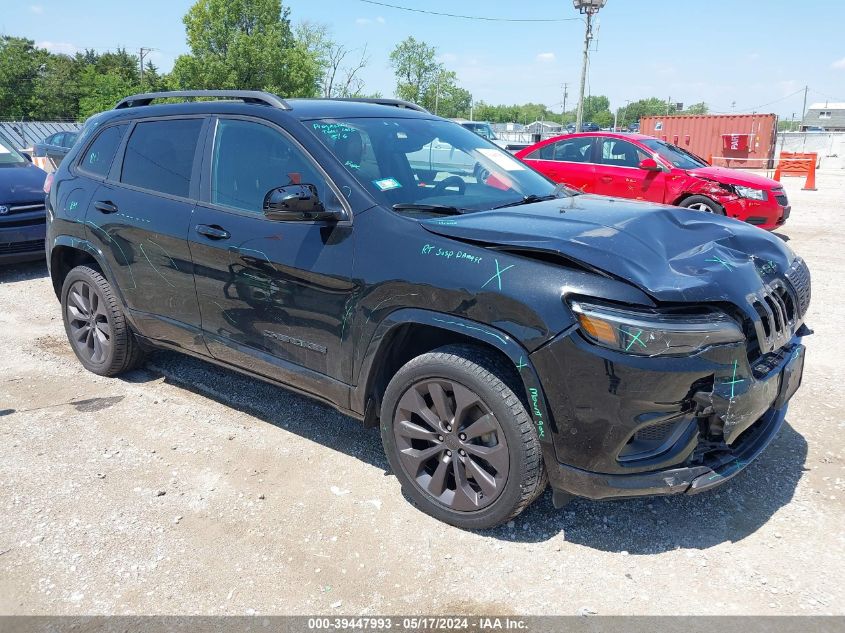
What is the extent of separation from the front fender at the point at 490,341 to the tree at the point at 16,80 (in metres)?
61.0

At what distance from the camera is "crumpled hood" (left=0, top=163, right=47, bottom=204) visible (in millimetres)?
7652

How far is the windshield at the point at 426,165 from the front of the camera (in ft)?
10.8

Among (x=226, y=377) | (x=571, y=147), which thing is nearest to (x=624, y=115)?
(x=571, y=147)

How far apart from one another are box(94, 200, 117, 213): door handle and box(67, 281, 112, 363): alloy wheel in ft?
1.94

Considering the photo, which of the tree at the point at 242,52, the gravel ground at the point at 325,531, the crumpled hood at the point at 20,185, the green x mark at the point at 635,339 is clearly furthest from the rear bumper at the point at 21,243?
the tree at the point at 242,52

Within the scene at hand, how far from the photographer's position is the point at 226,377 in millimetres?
4871

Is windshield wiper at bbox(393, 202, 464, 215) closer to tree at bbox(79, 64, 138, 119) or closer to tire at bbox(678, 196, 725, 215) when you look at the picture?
tire at bbox(678, 196, 725, 215)

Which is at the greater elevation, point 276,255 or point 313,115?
point 313,115

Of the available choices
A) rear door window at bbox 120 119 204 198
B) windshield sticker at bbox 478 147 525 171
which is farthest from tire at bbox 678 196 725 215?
rear door window at bbox 120 119 204 198

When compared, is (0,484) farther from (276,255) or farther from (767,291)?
(767,291)

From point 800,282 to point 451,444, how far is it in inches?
74.6

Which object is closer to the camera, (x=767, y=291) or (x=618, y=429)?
(x=618, y=429)

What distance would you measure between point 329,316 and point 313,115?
1145mm

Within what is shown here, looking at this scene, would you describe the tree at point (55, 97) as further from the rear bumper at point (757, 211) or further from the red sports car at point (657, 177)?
the rear bumper at point (757, 211)
